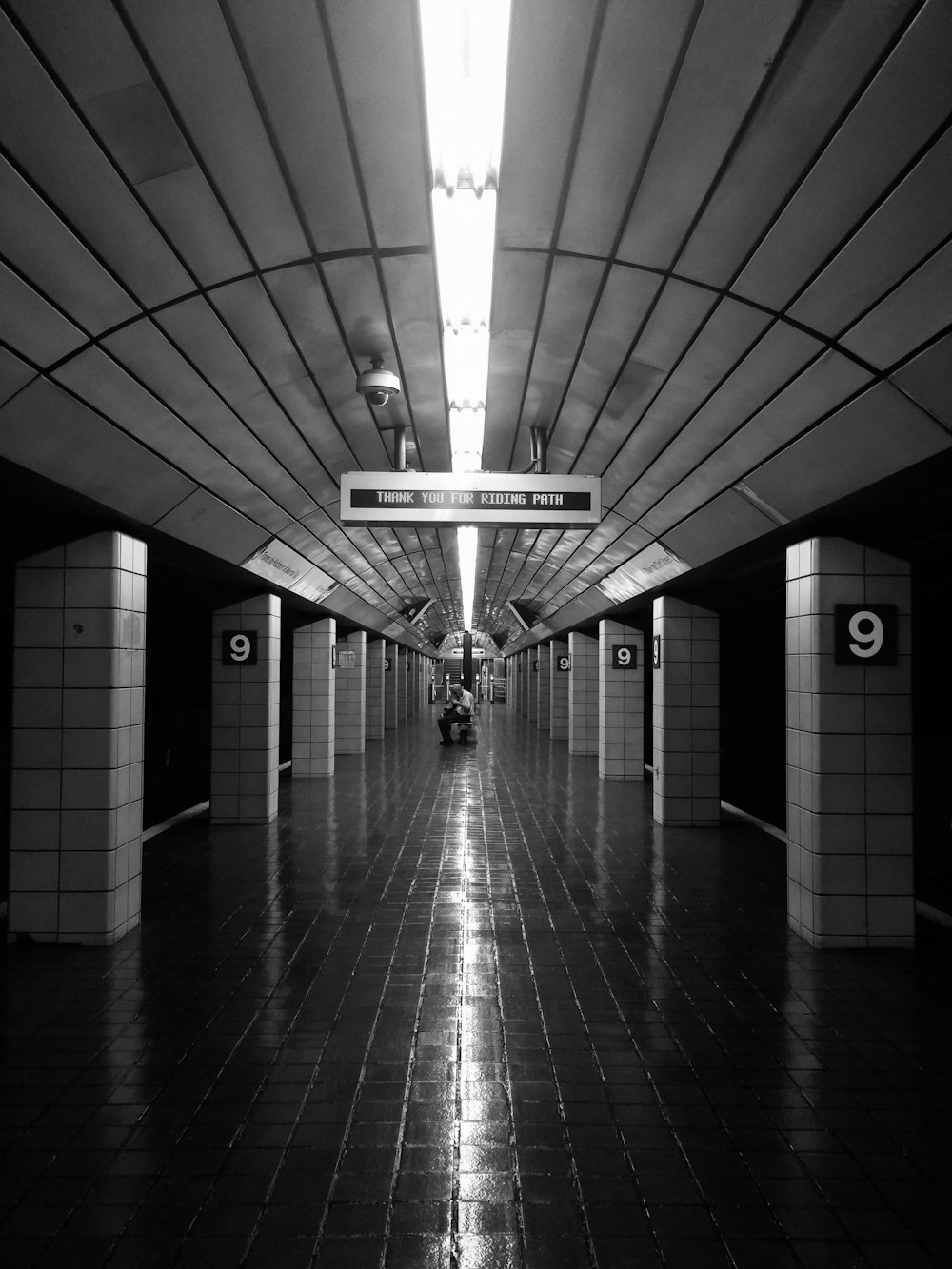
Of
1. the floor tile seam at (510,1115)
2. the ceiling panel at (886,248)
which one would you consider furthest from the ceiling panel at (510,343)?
the floor tile seam at (510,1115)

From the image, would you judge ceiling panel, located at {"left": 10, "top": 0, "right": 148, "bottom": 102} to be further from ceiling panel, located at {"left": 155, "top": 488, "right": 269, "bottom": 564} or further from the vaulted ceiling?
ceiling panel, located at {"left": 155, "top": 488, "right": 269, "bottom": 564}

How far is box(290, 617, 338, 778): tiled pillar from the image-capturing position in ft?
42.7

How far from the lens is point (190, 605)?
11.7 meters

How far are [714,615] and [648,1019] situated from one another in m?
6.41

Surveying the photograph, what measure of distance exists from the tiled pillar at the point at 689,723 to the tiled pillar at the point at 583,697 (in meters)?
7.67

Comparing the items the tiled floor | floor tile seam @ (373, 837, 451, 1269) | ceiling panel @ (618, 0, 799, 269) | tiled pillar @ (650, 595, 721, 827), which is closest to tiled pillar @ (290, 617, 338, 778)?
tiled pillar @ (650, 595, 721, 827)

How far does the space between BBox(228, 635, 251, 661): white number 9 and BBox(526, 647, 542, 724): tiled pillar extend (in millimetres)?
18713

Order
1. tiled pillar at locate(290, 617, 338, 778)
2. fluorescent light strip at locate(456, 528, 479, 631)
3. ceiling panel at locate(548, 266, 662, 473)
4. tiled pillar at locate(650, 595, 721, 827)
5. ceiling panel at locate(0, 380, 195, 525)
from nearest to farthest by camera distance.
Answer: ceiling panel at locate(0, 380, 195, 525) < ceiling panel at locate(548, 266, 662, 473) < tiled pillar at locate(650, 595, 721, 827) < fluorescent light strip at locate(456, 528, 479, 631) < tiled pillar at locate(290, 617, 338, 778)

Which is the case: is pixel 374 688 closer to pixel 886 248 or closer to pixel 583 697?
pixel 583 697

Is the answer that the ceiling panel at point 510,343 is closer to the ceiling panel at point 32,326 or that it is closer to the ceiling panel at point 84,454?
the ceiling panel at point 32,326

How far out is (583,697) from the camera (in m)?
17.5

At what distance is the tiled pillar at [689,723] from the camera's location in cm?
943

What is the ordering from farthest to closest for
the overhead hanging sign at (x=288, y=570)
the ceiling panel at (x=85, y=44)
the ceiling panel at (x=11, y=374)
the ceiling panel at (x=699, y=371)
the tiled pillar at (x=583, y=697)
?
the tiled pillar at (x=583, y=697), the overhead hanging sign at (x=288, y=570), the ceiling panel at (x=699, y=371), the ceiling panel at (x=11, y=374), the ceiling panel at (x=85, y=44)

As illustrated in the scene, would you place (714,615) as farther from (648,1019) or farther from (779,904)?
(648,1019)
